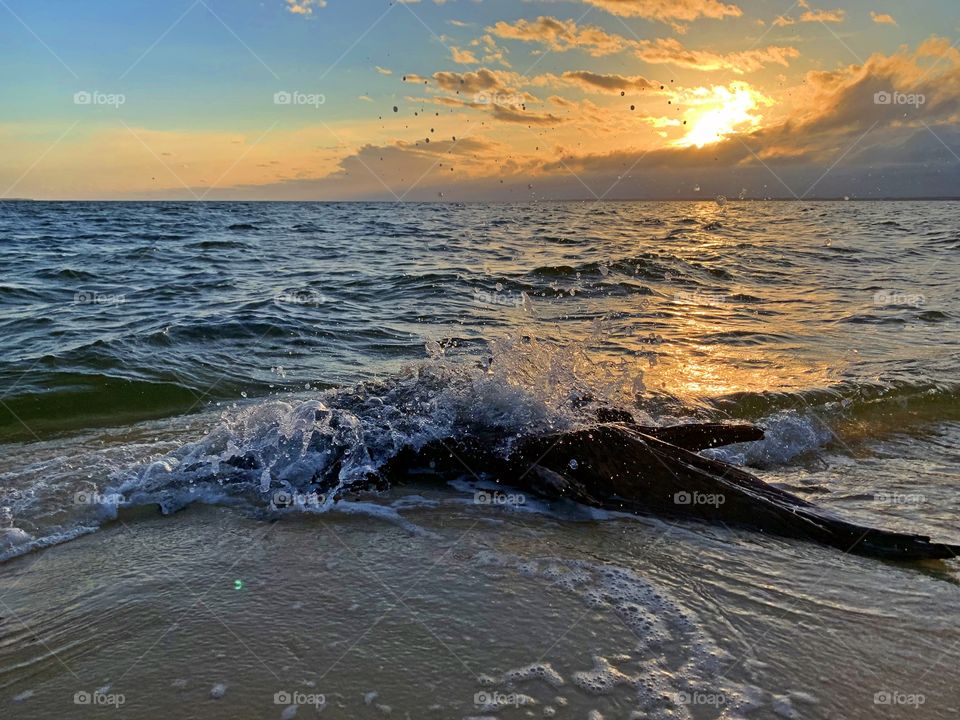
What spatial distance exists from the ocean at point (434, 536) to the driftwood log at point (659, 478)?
135 millimetres

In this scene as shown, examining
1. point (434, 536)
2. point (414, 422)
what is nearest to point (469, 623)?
point (434, 536)

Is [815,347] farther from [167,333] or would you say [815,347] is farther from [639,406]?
[167,333]

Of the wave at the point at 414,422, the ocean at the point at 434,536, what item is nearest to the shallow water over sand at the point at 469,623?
the ocean at the point at 434,536

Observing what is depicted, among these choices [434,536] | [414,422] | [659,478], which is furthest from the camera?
[414,422]

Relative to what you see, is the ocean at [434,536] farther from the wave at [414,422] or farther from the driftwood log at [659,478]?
the driftwood log at [659,478]

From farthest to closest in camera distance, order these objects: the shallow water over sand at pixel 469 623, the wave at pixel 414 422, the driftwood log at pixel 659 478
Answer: the wave at pixel 414 422, the driftwood log at pixel 659 478, the shallow water over sand at pixel 469 623

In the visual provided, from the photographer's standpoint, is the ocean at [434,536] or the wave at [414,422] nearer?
the ocean at [434,536]

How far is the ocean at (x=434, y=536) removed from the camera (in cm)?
287

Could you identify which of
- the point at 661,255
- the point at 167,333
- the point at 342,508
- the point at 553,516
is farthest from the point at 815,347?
the point at 661,255

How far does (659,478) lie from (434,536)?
1.60 metres

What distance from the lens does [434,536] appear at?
428cm

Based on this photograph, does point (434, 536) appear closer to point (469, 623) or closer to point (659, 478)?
point (469, 623)

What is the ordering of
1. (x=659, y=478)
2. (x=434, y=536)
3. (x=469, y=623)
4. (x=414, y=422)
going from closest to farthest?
(x=469, y=623), (x=434, y=536), (x=659, y=478), (x=414, y=422)

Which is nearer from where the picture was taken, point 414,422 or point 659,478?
point 659,478
